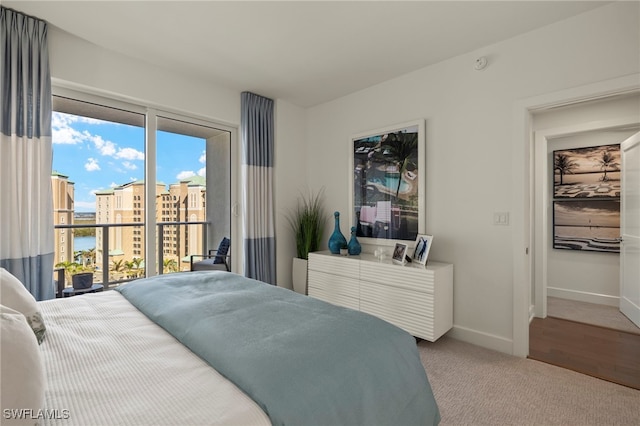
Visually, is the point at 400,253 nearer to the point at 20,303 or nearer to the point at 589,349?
the point at 589,349

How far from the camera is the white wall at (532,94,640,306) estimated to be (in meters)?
3.15

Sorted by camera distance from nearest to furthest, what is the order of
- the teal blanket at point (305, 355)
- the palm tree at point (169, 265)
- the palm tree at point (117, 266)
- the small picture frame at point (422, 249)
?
1. the teal blanket at point (305, 355)
2. the small picture frame at point (422, 249)
3. the palm tree at point (117, 266)
4. the palm tree at point (169, 265)

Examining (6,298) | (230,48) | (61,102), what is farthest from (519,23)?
(61,102)

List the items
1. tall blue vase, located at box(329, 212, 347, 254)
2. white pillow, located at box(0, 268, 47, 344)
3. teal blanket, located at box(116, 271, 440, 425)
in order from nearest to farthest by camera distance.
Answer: teal blanket, located at box(116, 271, 440, 425) < white pillow, located at box(0, 268, 47, 344) < tall blue vase, located at box(329, 212, 347, 254)

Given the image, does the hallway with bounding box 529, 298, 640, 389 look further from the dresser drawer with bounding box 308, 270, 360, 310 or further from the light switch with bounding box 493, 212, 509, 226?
the dresser drawer with bounding box 308, 270, 360, 310

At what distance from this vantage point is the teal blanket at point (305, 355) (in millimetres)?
938

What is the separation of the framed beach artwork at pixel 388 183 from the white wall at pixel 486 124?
0.12 metres

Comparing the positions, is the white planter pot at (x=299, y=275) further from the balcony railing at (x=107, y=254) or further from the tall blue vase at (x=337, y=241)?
the balcony railing at (x=107, y=254)

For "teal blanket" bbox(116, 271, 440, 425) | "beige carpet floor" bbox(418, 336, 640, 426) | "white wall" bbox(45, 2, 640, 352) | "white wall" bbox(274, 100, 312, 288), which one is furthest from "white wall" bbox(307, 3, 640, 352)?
"teal blanket" bbox(116, 271, 440, 425)

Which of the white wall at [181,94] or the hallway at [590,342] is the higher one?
the white wall at [181,94]

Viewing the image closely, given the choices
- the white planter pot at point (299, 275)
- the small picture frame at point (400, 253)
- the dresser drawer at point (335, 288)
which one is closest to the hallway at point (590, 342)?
the small picture frame at point (400, 253)

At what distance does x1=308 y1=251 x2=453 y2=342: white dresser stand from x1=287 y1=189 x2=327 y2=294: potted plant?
51cm

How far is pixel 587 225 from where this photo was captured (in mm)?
4004

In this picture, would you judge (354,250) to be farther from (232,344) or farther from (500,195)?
(232,344)
